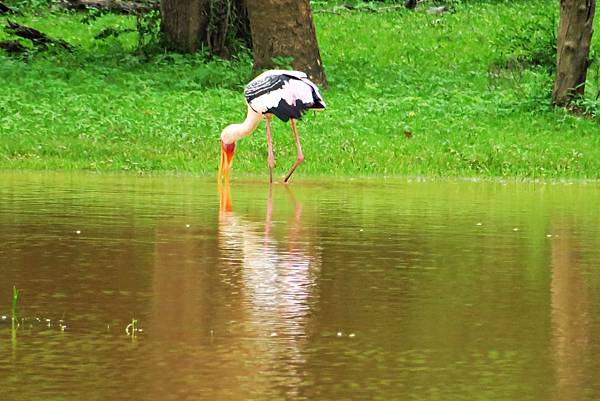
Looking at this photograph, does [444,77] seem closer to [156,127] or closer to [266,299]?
[156,127]

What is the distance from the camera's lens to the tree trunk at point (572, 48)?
24.4m

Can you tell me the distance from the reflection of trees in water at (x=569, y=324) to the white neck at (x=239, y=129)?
7639 mm

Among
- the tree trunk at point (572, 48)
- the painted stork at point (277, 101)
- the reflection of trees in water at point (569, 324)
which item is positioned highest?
the tree trunk at point (572, 48)

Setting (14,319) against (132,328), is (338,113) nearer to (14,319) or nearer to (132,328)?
(14,319)

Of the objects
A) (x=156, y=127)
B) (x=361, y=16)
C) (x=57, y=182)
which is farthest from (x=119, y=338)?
Answer: (x=361, y=16)

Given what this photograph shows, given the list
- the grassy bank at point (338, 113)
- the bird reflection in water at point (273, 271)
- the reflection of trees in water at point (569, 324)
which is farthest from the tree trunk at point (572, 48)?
the reflection of trees in water at point (569, 324)

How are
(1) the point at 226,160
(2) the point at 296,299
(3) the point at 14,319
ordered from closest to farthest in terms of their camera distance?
1. (3) the point at 14,319
2. (2) the point at 296,299
3. (1) the point at 226,160

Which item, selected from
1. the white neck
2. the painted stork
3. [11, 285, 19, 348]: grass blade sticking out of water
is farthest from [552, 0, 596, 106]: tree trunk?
[11, 285, 19, 348]: grass blade sticking out of water

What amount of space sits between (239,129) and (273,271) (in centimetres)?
936

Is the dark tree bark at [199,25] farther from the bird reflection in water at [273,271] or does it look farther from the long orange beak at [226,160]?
the bird reflection in water at [273,271]

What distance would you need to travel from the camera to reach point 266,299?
8.91m

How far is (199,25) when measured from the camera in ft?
102

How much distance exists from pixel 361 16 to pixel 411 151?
17667 mm

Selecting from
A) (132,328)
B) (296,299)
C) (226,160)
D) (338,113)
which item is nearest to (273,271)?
(296,299)
